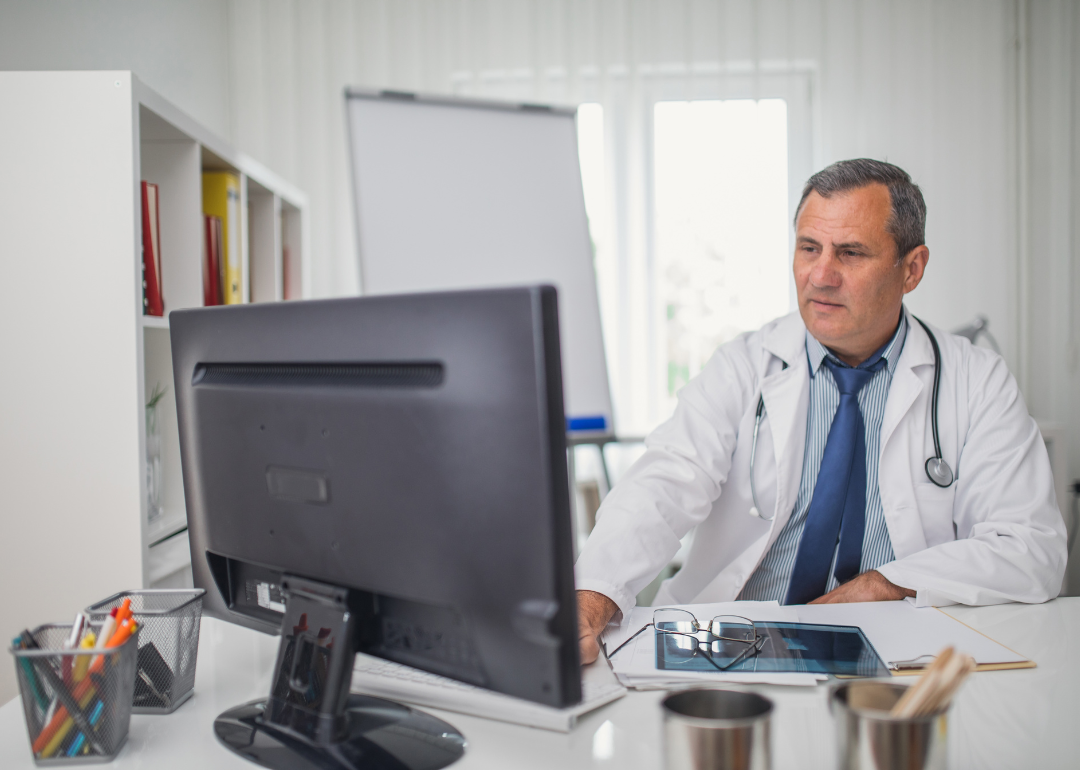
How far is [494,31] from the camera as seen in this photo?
119 inches

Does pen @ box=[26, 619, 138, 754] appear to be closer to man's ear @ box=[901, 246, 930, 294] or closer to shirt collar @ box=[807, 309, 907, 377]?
shirt collar @ box=[807, 309, 907, 377]

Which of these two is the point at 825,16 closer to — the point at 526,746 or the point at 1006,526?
the point at 1006,526

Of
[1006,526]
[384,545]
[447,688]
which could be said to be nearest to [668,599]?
[1006,526]

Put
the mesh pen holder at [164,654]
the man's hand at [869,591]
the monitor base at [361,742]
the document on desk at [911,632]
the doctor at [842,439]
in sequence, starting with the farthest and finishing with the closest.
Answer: the doctor at [842,439]
the man's hand at [869,591]
the document on desk at [911,632]
the mesh pen holder at [164,654]
the monitor base at [361,742]

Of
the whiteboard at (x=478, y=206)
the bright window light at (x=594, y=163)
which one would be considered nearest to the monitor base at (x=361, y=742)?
the whiteboard at (x=478, y=206)

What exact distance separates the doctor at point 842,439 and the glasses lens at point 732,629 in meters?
0.28

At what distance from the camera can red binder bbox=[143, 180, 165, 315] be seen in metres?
1.54

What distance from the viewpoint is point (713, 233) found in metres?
3.00

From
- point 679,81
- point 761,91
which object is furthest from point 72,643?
point 761,91

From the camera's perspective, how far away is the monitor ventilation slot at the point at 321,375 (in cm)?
58

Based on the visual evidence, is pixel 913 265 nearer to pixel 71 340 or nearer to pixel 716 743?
pixel 716 743

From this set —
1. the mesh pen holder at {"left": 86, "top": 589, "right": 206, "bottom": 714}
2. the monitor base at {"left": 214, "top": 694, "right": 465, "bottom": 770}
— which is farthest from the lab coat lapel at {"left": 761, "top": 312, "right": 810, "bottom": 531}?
the mesh pen holder at {"left": 86, "top": 589, "right": 206, "bottom": 714}

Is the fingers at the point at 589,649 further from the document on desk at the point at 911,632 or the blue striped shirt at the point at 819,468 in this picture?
the blue striped shirt at the point at 819,468

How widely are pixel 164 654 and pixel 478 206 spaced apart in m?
1.74
